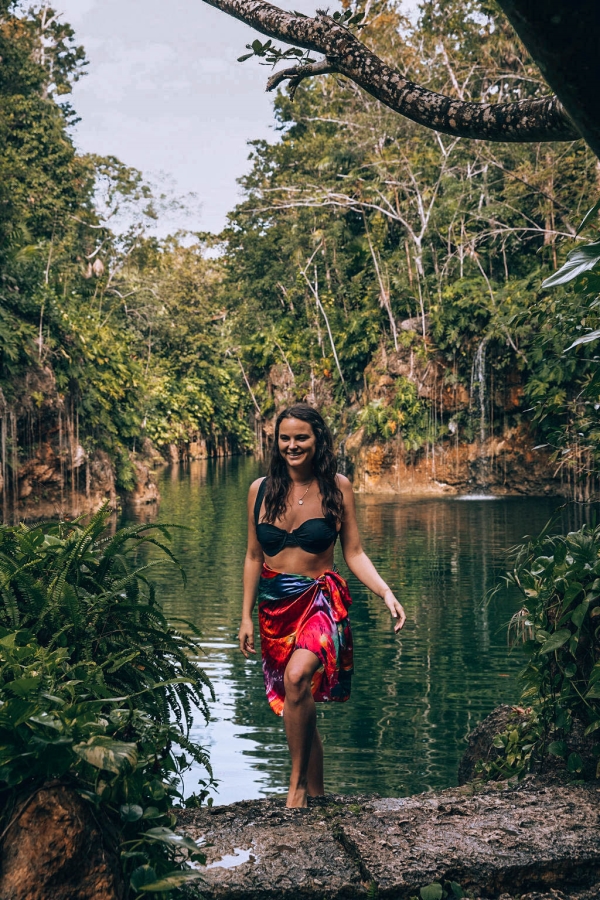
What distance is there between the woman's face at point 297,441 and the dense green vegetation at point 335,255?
14.2 m

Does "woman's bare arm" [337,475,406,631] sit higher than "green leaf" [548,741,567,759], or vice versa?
"woman's bare arm" [337,475,406,631]

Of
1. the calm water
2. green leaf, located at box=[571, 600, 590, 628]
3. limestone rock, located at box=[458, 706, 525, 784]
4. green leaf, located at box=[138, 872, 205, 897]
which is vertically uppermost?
green leaf, located at box=[571, 600, 590, 628]

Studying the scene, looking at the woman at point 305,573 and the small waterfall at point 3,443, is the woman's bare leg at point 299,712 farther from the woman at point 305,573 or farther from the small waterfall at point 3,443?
the small waterfall at point 3,443

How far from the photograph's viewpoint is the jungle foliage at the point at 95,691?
91.4 inches

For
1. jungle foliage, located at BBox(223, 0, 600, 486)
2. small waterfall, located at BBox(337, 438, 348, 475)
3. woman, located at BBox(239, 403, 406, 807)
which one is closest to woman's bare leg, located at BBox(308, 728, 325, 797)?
woman, located at BBox(239, 403, 406, 807)

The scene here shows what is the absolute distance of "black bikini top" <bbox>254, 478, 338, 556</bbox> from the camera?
4.19 metres

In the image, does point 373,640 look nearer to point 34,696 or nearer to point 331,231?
point 34,696

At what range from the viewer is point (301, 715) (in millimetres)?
3904

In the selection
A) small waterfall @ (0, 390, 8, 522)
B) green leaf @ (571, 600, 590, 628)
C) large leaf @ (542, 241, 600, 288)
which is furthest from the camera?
small waterfall @ (0, 390, 8, 522)

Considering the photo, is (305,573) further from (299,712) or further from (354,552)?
(299,712)

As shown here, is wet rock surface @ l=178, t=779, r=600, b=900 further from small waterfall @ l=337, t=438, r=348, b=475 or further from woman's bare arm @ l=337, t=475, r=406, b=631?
small waterfall @ l=337, t=438, r=348, b=475

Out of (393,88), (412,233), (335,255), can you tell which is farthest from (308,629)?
(335,255)

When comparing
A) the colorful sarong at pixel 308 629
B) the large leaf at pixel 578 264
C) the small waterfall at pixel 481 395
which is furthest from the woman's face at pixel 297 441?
the small waterfall at pixel 481 395

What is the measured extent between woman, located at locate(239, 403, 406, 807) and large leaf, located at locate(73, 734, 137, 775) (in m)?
1.64
